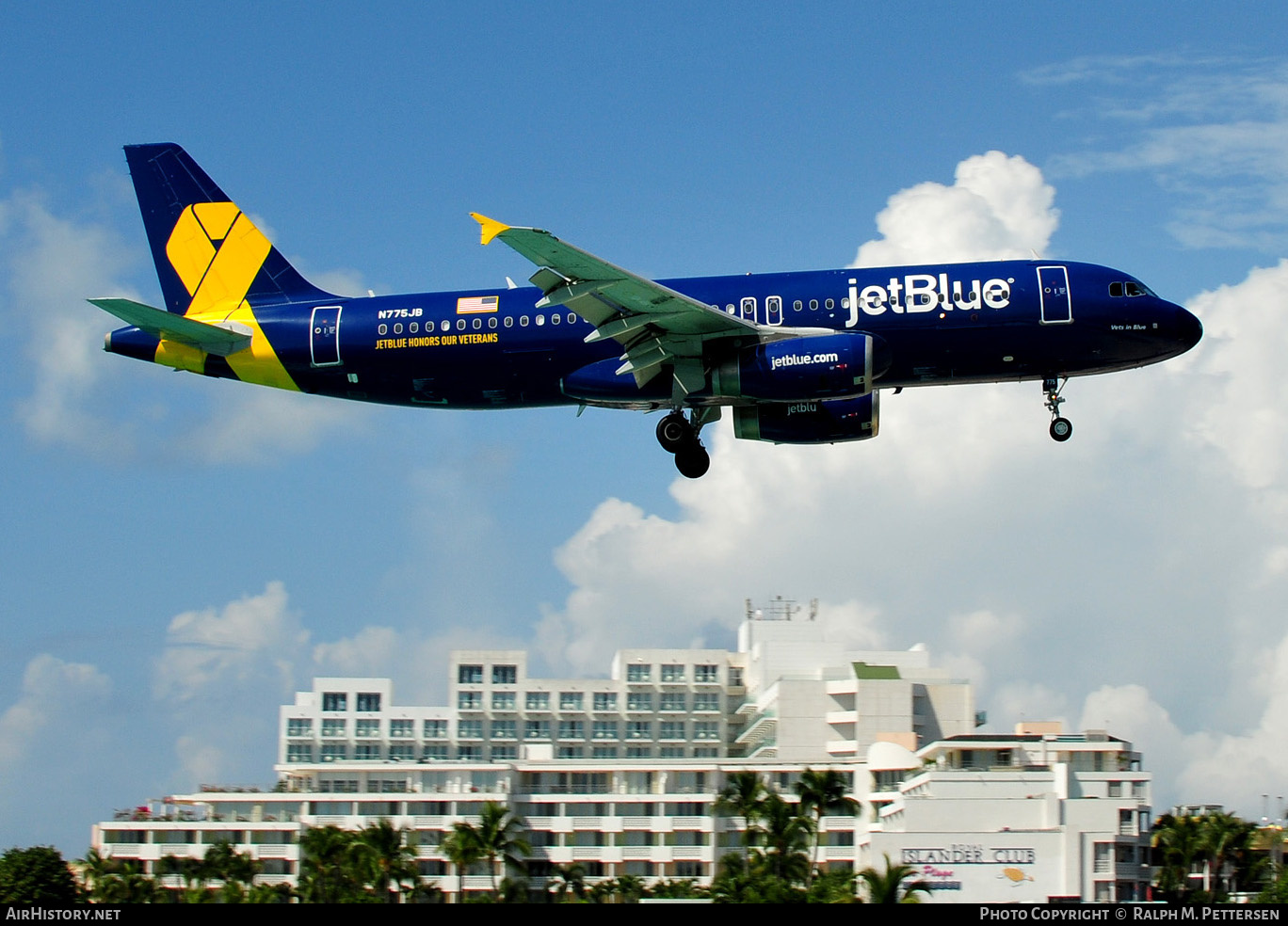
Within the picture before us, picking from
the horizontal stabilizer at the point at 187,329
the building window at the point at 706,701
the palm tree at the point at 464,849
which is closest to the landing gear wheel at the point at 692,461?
the horizontal stabilizer at the point at 187,329

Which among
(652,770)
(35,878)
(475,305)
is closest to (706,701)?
(652,770)

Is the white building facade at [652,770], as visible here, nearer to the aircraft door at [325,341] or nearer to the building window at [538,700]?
the building window at [538,700]

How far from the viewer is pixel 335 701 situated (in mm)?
133875

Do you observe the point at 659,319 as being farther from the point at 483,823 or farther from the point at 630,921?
→ the point at 483,823

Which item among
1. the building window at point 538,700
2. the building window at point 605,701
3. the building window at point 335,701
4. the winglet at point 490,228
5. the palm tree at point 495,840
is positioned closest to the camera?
the winglet at point 490,228

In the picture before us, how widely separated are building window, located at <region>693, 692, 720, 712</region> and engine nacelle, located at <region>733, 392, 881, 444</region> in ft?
320

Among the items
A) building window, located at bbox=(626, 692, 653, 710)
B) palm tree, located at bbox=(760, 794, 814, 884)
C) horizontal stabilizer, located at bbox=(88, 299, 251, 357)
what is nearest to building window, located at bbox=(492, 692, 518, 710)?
building window, located at bbox=(626, 692, 653, 710)

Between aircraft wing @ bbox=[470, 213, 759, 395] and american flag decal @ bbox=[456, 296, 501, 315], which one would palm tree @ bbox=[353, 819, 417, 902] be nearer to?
american flag decal @ bbox=[456, 296, 501, 315]

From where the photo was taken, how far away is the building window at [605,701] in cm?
14100

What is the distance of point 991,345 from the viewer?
1622 inches

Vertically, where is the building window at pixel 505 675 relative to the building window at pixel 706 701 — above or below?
above

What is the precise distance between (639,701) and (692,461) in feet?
321

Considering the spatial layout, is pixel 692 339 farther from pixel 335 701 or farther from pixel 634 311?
pixel 335 701

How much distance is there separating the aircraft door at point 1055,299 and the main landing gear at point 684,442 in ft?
32.9
